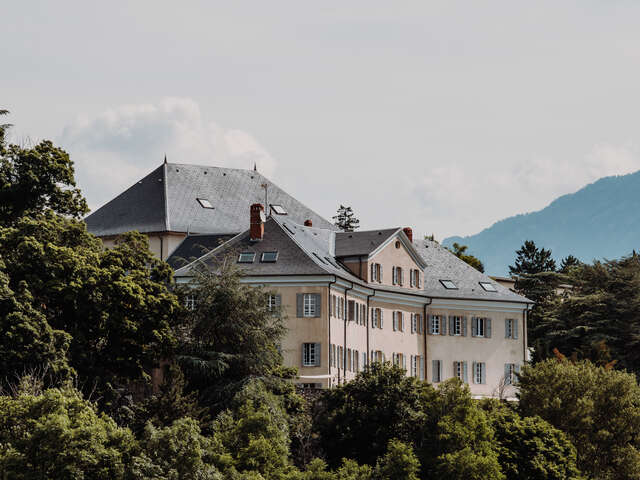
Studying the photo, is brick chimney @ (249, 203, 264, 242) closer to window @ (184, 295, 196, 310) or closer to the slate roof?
the slate roof

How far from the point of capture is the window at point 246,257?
7606 cm

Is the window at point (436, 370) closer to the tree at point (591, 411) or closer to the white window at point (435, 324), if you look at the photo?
the white window at point (435, 324)

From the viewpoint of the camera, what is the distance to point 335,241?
280 feet

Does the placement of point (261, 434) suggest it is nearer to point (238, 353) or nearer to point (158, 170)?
point (238, 353)

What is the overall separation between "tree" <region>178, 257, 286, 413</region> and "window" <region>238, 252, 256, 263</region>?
11581mm

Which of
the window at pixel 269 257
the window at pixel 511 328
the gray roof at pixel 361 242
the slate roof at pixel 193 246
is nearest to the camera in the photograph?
the window at pixel 269 257

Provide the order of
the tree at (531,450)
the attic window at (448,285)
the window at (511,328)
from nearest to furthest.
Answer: the tree at (531,450) < the attic window at (448,285) < the window at (511,328)

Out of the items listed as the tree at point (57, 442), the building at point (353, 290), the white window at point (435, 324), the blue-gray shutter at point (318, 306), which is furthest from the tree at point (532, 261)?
the tree at point (57, 442)

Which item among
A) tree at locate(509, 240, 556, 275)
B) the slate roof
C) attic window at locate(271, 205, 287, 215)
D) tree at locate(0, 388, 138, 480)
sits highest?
tree at locate(509, 240, 556, 275)

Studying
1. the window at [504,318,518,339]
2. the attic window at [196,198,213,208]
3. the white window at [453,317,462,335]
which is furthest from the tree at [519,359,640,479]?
the attic window at [196,198,213,208]

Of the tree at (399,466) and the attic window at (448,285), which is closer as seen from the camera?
the tree at (399,466)

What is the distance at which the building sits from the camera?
73938mm

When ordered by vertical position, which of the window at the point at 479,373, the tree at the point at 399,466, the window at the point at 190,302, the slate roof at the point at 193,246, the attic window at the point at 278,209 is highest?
the attic window at the point at 278,209

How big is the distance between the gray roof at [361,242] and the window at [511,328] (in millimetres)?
11832
